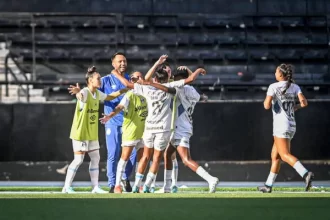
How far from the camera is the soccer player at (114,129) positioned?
14.1 meters

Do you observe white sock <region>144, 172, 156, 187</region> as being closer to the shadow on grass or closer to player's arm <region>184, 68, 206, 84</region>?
player's arm <region>184, 68, 206, 84</region>

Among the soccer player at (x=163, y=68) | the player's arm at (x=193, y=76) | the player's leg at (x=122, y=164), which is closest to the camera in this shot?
the soccer player at (x=163, y=68)

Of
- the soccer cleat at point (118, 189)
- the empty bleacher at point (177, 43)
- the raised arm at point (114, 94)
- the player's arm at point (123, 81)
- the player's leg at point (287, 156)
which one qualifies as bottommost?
the soccer cleat at point (118, 189)

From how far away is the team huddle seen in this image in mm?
13406

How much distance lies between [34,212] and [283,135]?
5051mm

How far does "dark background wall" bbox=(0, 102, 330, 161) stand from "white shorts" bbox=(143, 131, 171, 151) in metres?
6.40

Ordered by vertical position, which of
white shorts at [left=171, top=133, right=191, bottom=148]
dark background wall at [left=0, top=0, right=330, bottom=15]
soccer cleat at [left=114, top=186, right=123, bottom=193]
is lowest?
soccer cleat at [left=114, top=186, right=123, bottom=193]

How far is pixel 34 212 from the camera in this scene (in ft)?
32.2

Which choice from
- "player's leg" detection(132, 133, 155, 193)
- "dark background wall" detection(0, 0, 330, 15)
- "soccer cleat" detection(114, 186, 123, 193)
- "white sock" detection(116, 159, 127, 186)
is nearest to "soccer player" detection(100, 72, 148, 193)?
"white sock" detection(116, 159, 127, 186)

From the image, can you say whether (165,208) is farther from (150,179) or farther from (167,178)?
(167,178)

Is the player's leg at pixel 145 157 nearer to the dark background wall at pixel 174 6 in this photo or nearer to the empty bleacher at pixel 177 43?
the empty bleacher at pixel 177 43

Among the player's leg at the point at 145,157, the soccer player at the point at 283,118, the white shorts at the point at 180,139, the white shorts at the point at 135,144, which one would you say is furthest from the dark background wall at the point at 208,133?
the player's leg at the point at 145,157

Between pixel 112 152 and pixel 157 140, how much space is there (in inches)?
43.4

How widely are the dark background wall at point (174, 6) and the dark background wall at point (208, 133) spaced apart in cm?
573
